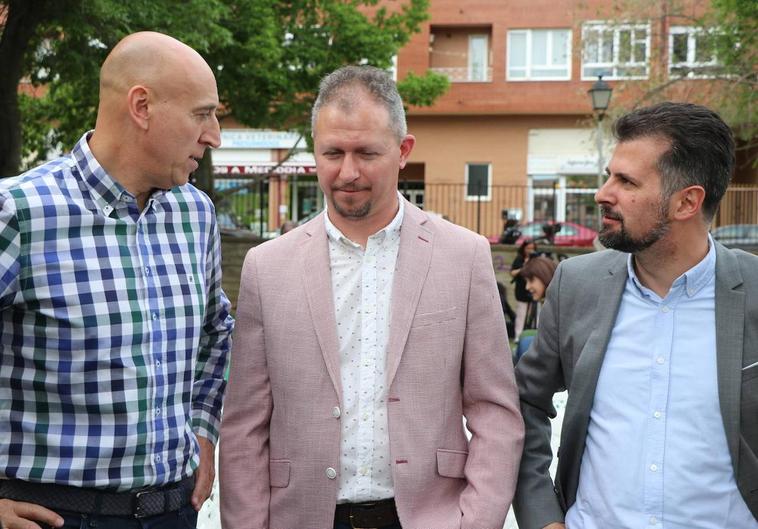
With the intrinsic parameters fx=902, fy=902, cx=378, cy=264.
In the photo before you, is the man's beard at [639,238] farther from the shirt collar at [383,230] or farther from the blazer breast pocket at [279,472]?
the blazer breast pocket at [279,472]

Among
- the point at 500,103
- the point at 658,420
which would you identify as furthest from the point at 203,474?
the point at 500,103

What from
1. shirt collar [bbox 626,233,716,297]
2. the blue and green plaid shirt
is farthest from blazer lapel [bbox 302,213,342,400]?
shirt collar [bbox 626,233,716,297]

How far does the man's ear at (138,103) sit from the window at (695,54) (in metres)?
14.6

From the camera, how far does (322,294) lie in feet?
9.25

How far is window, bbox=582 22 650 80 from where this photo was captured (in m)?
19.7

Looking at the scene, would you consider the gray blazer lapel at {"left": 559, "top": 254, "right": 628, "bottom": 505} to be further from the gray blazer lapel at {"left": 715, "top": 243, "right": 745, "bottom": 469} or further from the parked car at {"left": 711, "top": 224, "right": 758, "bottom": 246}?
the parked car at {"left": 711, "top": 224, "right": 758, "bottom": 246}

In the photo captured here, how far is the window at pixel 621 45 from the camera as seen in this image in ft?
64.6

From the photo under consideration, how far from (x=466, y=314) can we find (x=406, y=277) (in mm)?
220

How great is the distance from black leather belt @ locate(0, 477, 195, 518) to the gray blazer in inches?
44.0

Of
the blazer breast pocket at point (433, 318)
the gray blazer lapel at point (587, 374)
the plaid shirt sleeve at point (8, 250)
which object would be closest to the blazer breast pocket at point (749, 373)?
the gray blazer lapel at point (587, 374)

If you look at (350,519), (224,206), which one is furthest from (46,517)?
(224,206)

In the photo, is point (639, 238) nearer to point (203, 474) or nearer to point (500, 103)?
point (203, 474)

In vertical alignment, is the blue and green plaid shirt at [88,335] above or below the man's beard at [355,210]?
below

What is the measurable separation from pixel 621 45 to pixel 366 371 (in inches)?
737
